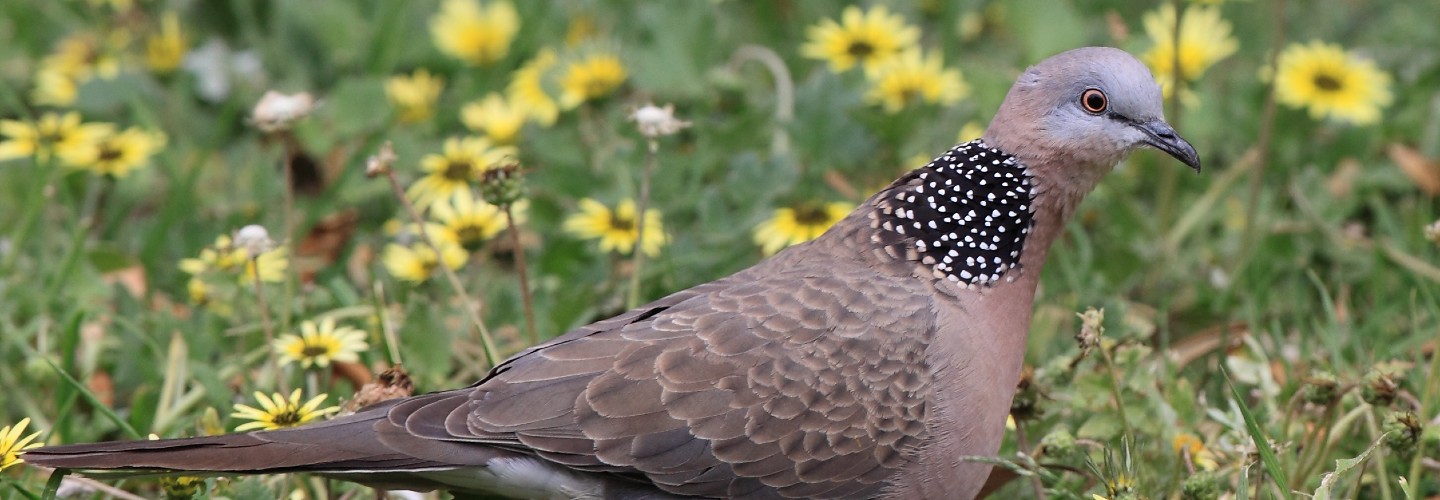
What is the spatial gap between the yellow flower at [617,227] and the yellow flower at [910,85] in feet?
3.43

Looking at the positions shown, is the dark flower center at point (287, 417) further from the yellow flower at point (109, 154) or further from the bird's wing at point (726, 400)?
the yellow flower at point (109, 154)

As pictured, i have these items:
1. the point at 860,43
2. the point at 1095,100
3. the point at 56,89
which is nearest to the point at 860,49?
the point at 860,43

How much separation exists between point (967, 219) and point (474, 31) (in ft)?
10.2

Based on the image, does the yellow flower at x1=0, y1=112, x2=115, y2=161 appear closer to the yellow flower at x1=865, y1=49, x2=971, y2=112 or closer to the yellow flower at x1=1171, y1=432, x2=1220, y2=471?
the yellow flower at x1=865, y1=49, x2=971, y2=112

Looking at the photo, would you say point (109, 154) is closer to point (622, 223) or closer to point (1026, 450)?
point (622, 223)

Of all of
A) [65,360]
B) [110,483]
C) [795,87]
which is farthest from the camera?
[795,87]

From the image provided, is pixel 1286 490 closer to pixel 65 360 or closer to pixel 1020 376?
pixel 1020 376

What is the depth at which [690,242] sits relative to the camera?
15.4 ft

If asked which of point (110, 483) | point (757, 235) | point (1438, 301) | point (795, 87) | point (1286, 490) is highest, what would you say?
point (795, 87)

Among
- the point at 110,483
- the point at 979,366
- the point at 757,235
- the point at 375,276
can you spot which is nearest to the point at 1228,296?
the point at 757,235

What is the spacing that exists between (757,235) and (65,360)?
1900mm

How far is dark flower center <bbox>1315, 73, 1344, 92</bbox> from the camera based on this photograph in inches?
204

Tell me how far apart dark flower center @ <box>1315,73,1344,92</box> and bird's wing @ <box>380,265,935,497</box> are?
2.48 meters

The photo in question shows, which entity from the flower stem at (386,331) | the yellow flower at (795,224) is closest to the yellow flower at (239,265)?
the flower stem at (386,331)
